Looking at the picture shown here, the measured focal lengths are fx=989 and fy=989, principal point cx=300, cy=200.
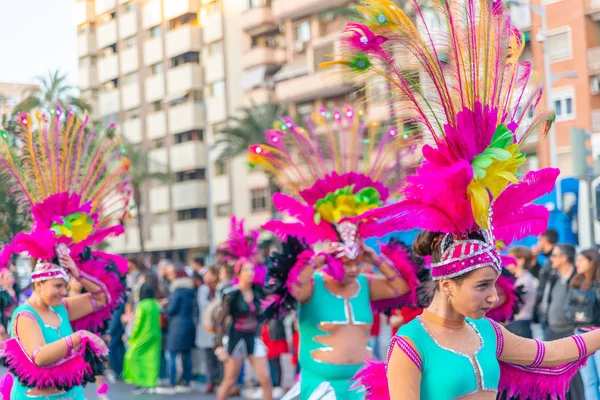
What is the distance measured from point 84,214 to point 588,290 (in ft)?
14.1

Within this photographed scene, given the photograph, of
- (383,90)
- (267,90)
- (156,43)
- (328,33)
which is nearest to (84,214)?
(383,90)

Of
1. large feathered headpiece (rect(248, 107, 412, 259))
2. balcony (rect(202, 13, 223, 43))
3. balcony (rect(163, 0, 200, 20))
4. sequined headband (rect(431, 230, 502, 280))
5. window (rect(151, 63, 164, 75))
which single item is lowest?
sequined headband (rect(431, 230, 502, 280))

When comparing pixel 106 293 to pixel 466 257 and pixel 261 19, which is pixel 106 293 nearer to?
pixel 466 257

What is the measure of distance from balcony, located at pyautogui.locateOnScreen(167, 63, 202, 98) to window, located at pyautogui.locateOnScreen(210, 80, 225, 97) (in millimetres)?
1084

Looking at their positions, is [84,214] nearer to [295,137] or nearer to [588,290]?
[295,137]

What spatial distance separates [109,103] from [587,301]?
48.6 m

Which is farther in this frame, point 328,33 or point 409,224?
point 328,33

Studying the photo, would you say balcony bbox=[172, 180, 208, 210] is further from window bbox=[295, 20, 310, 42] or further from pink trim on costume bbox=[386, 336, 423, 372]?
pink trim on costume bbox=[386, 336, 423, 372]

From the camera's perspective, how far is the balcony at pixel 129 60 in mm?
52750

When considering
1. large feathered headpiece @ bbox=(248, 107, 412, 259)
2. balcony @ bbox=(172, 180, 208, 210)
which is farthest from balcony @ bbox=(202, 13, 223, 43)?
large feathered headpiece @ bbox=(248, 107, 412, 259)

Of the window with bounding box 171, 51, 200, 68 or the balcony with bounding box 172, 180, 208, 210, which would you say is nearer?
the balcony with bounding box 172, 180, 208, 210

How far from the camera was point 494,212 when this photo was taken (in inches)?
157

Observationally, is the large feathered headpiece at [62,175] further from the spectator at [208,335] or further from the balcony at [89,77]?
the balcony at [89,77]

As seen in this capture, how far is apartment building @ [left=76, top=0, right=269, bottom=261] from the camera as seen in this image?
1837 inches
